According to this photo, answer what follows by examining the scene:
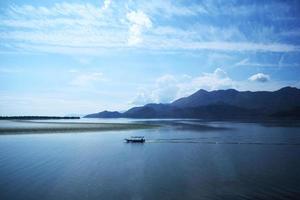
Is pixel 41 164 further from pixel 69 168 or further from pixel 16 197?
pixel 16 197

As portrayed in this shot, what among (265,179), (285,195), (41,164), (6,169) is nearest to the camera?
(285,195)

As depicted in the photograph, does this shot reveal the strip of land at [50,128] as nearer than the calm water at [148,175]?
No

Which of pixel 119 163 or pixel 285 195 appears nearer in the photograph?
pixel 285 195

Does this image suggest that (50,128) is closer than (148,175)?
No

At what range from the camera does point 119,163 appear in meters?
42.0

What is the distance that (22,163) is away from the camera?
40.5 meters

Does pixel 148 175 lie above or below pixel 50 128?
below

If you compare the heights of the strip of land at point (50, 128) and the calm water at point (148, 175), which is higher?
the strip of land at point (50, 128)

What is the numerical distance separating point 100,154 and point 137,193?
25277 millimetres

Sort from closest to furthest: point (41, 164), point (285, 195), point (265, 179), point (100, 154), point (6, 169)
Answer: point (285, 195)
point (265, 179)
point (6, 169)
point (41, 164)
point (100, 154)

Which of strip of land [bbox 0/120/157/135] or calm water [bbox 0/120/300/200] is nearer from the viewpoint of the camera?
calm water [bbox 0/120/300/200]

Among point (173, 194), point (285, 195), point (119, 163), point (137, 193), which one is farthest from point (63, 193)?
point (285, 195)

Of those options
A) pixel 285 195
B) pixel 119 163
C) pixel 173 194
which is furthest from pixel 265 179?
pixel 119 163

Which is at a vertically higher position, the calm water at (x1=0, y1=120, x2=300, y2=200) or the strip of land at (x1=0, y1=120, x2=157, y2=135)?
the strip of land at (x1=0, y1=120, x2=157, y2=135)
